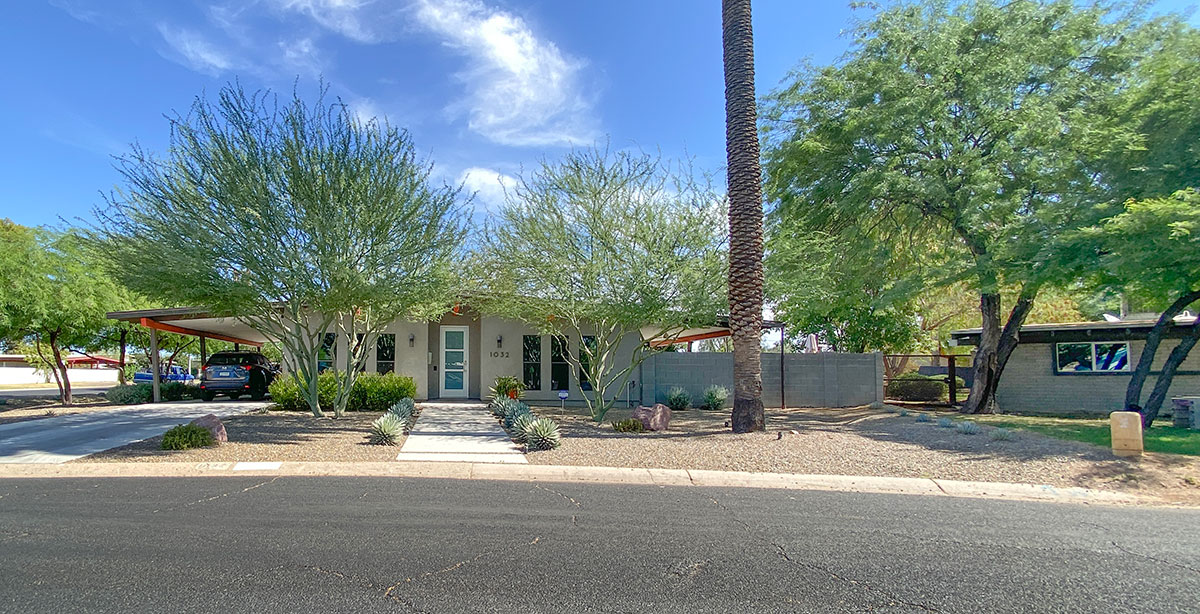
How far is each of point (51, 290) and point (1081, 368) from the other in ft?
96.3

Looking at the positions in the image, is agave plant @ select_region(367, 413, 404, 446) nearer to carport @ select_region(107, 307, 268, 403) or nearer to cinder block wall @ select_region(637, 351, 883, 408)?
carport @ select_region(107, 307, 268, 403)

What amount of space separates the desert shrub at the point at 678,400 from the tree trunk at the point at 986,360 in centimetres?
745

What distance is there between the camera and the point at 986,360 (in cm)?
1905

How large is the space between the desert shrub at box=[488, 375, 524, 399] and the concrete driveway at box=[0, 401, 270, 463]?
6.03 meters

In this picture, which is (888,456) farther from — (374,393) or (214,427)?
(374,393)

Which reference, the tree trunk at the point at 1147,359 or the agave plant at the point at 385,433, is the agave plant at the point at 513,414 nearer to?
the agave plant at the point at 385,433

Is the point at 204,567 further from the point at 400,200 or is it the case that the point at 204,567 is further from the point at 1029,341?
the point at 1029,341

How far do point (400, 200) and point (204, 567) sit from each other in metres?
8.38

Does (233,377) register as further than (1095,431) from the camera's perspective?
Yes

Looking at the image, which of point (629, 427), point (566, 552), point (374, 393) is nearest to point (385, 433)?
point (629, 427)

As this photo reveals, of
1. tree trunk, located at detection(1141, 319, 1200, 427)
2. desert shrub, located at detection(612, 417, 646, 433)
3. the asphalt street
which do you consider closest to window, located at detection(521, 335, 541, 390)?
desert shrub, located at detection(612, 417, 646, 433)

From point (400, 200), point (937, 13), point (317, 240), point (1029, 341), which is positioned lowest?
point (1029, 341)

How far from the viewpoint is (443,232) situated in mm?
13211

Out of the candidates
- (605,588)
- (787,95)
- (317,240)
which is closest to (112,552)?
(605,588)
